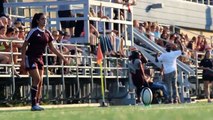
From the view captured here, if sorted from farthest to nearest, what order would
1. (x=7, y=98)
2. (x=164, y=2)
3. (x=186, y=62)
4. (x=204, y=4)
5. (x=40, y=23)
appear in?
(x=204, y=4) < (x=164, y=2) < (x=186, y=62) < (x=7, y=98) < (x=40, y=23)

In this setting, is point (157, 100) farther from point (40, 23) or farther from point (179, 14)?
point (179, 14)

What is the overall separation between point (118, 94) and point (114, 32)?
206 cm

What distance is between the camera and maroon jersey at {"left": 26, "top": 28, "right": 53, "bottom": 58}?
15.9 m

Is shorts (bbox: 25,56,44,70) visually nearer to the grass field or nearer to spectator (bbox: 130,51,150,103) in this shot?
the grass field

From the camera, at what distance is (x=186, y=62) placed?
28.4 metres

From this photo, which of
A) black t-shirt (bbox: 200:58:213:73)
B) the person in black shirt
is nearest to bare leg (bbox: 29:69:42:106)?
the person in black shirt

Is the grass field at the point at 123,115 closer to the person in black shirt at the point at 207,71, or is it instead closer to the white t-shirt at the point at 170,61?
the white t-shirt at the point at 170,61

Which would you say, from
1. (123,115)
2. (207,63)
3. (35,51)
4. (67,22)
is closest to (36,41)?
(35,51)

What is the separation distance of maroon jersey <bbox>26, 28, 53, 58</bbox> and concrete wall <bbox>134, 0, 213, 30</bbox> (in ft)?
55.0

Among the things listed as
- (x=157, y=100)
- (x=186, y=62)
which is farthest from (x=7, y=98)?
(x=186, y=62)

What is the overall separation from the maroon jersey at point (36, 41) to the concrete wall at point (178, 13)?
55.0ft

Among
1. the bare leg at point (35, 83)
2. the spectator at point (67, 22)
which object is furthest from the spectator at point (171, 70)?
the bare leg at point (35, 83)

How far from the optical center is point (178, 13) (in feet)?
121

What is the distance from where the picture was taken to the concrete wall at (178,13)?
110ft
